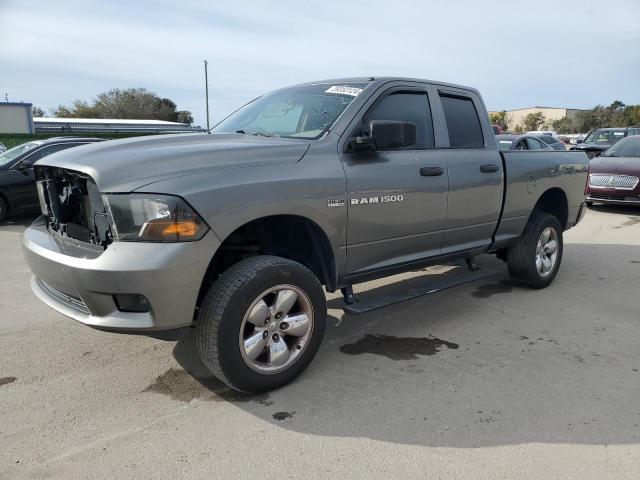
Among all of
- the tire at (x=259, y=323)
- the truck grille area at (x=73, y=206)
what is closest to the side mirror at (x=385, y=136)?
the tire at (x=259, y=323)

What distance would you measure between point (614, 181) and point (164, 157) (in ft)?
33.2

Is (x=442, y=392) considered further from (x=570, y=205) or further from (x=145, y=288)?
(x=570, y=205)

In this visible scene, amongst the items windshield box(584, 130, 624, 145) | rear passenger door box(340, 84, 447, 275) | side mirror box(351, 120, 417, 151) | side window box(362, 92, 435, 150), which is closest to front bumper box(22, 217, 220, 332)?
rear passenger door box(340, 84, 447, 275)

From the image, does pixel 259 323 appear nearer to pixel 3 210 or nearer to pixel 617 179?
pixel 3 210

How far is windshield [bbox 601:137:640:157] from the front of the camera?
439 inches

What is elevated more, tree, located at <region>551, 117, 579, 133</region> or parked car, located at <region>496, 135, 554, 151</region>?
tree, located at <region>551, 117, 579, 133</region>

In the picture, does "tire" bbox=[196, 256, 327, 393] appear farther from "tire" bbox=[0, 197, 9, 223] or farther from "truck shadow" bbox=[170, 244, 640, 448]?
"tire" bbox=[0, 197, 9, 223]

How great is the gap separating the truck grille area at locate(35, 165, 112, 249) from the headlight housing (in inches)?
4.9

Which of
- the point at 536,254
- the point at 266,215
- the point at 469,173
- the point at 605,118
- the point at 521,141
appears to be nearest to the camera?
the point at 266,215

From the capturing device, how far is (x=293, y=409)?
2.99 metres

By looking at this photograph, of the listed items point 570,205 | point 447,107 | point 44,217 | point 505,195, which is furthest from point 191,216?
point 570,205

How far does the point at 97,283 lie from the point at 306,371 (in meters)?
1.46

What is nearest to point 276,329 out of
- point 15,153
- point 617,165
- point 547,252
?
point 547,252

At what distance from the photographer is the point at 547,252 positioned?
5535 millimetres
